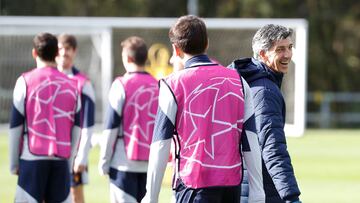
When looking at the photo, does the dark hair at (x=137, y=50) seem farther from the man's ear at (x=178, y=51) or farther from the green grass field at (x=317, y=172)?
the green grass field at (x=317, y=172)

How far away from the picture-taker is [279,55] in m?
6.16

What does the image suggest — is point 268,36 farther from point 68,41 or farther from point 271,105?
point 68,41

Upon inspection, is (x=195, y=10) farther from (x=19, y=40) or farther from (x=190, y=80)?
(x=190, y=80)

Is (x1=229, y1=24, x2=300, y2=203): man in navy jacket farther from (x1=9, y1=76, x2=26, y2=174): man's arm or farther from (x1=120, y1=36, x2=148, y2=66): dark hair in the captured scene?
(x1=120, y1=36, x2=148, y2=66): dark hair

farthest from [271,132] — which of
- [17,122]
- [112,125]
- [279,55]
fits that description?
[112,125]

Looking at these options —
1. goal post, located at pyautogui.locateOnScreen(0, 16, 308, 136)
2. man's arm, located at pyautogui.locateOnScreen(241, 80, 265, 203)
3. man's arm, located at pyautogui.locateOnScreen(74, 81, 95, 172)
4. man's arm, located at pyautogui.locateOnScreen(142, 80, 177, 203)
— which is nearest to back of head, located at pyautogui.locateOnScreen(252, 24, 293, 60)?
man's arm, located at pyautogui.locateOnScreen(241, 80, 265, 203)

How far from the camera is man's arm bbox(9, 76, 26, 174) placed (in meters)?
7.96

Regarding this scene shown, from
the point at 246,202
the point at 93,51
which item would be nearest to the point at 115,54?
the point at 93,51

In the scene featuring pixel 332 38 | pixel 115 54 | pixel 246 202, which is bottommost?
pixel 246 202

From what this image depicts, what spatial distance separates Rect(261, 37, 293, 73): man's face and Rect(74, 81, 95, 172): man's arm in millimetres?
3813

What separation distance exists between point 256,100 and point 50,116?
8.91ft

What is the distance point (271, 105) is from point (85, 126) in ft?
14.2

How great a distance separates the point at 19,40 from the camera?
2255 centimetres

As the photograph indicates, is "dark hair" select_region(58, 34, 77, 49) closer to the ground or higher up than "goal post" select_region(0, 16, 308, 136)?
closer to the ground
